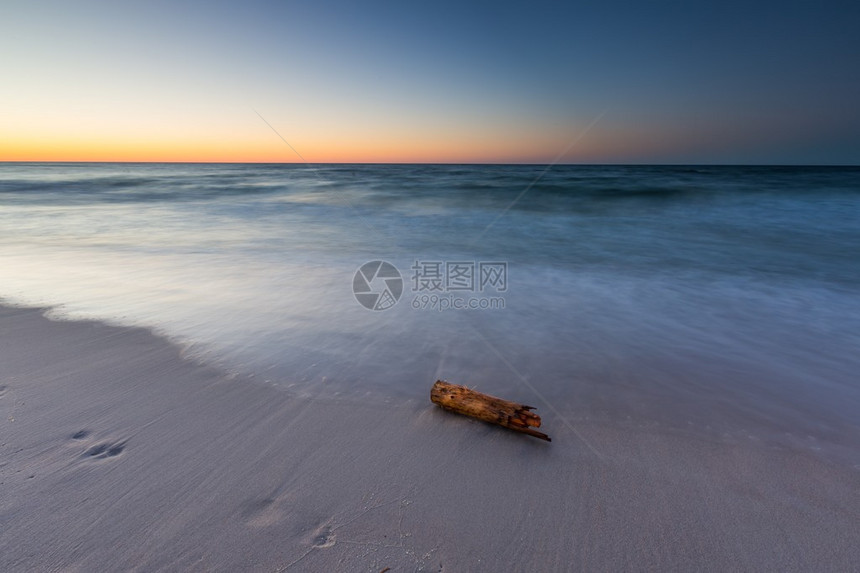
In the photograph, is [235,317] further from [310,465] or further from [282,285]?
[310,465]

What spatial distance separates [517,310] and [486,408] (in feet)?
8.52

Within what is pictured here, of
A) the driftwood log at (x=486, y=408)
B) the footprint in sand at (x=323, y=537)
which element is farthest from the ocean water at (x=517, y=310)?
the footprint in sand at (x=323, y=537)

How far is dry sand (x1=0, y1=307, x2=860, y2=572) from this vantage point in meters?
1.72

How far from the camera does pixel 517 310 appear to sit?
16.2 ft

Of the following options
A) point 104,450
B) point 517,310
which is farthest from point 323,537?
point 517,310

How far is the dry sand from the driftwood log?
7cm

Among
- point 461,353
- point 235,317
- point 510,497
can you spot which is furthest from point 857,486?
point 235,317

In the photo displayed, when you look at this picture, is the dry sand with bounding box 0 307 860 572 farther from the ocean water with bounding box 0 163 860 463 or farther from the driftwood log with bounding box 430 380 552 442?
the ocean water with bounding box 0 163 860 463

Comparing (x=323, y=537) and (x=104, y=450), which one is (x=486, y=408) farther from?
(x=104, y=450)

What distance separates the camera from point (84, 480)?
2029 millimetres

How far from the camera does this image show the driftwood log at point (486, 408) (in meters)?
2.39

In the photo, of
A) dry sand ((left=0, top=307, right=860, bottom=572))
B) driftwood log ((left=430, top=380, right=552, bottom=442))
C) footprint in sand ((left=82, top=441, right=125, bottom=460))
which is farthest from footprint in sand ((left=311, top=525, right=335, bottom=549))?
footprint in sand ((left=82, top=441, right=125, bottom=460))

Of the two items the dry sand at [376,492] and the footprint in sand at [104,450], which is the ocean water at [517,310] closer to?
the dry sand at [376,492]

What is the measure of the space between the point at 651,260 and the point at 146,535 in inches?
342
